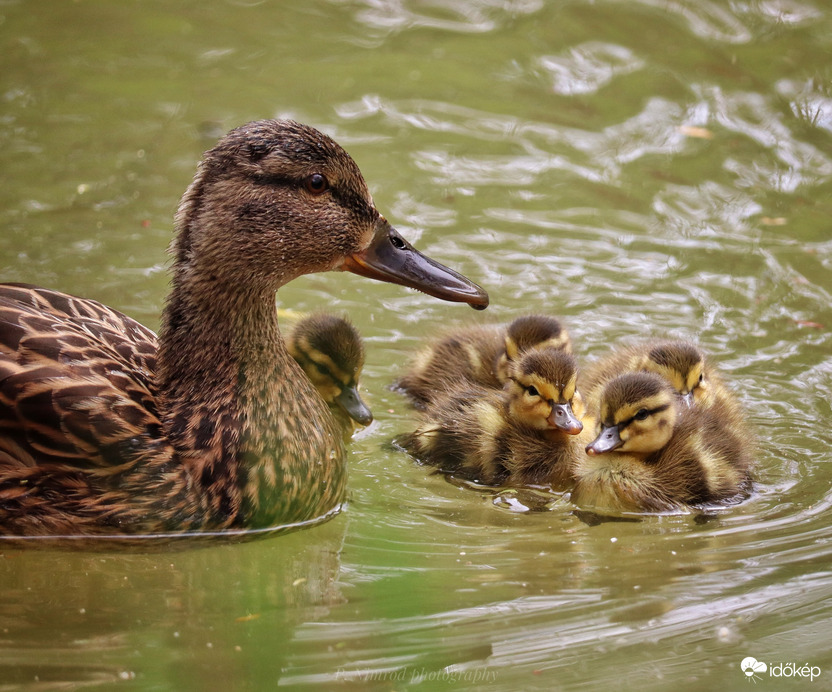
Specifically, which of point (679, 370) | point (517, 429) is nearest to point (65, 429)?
point (517, 429)

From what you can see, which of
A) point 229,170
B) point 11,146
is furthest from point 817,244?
point 11,146

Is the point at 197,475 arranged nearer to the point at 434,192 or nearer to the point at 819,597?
the point at 819,597

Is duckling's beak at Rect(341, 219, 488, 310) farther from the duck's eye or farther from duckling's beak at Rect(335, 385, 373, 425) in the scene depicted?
duckling's beak at Rect(335, 385, 373, 425)

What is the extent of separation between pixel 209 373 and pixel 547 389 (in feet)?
3.86

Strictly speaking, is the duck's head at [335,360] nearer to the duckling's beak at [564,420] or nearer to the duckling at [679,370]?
the duckling's beak at [564,420]

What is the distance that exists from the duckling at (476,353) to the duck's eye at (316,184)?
1.07 meters

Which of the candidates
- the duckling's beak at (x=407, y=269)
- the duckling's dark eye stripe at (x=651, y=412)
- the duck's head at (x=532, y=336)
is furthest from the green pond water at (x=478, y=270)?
the duckling's beak at (x=407, y=269)

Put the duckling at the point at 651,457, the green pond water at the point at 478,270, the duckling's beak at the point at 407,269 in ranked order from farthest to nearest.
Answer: the duckling at the point at 651,457 → the duckling's beak at the point at 407,269 → the green pond water at the point at 478,270

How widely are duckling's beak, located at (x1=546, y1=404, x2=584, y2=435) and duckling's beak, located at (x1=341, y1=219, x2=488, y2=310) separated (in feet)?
1.68

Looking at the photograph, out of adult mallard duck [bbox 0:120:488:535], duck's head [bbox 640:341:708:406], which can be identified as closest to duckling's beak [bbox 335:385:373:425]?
adult mallard duck [bbox 0:120:488:535]

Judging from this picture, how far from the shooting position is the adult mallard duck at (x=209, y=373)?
134 inches

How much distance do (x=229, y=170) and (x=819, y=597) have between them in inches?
85.8

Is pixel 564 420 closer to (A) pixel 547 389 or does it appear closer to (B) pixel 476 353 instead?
(A) pixel 547 389

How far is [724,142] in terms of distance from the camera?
21.6 feet
